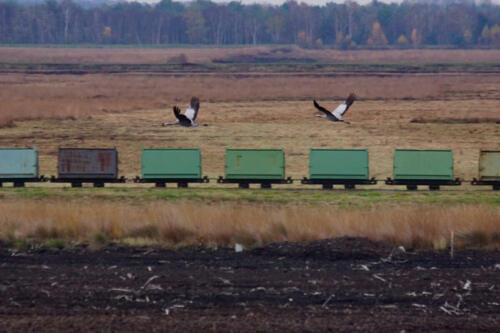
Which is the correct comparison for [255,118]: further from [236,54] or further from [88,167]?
[236,54]

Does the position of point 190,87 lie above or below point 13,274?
above

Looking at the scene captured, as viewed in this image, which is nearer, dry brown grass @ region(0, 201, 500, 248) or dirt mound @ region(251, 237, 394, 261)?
dirt mound @ region(251, 237, 394, 261)

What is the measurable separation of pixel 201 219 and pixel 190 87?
68.9 meters

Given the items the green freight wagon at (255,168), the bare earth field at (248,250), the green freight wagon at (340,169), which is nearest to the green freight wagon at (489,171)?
the bare earth field at (248,250)

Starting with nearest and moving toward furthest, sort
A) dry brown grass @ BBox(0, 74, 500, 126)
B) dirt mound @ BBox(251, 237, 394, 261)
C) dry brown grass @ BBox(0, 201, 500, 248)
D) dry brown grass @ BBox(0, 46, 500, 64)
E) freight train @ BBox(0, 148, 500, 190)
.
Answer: dirt mound @ BBox(251, 237, 394, 261) < dry brown grass @ BBox(0, 201, 500, 248) < freight train @ BBox(0, 148, 500, 190) < dry brown grass @ BBox(0, 74, 500, 126) < dry brown grass @ BBox(0, 46, 500, 64)

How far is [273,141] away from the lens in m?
52.6

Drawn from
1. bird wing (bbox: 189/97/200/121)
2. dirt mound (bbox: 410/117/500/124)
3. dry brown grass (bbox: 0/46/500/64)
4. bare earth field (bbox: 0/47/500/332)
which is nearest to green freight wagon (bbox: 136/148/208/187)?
bare earth field (bbox: 0/47/500/332)

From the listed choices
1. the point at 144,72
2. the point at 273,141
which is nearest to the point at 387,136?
the point at 273,141

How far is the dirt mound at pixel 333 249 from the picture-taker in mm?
22953

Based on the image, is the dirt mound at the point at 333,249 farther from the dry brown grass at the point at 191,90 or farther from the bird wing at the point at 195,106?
the dry brown grass at the point at 191,90

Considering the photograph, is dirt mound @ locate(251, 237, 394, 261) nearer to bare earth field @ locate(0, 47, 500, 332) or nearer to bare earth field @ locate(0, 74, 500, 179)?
bare earth field @ locate(0, 47, 500, 332)

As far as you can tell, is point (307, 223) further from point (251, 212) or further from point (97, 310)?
point (97, 310)

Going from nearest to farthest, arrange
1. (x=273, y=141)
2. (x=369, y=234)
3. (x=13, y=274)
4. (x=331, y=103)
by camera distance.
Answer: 1. (x=13, y=274)
2. (x=369, y=234)
3. (x=273, y=141)
4. (x=331, y=103)

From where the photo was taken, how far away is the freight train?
38.8 meters
